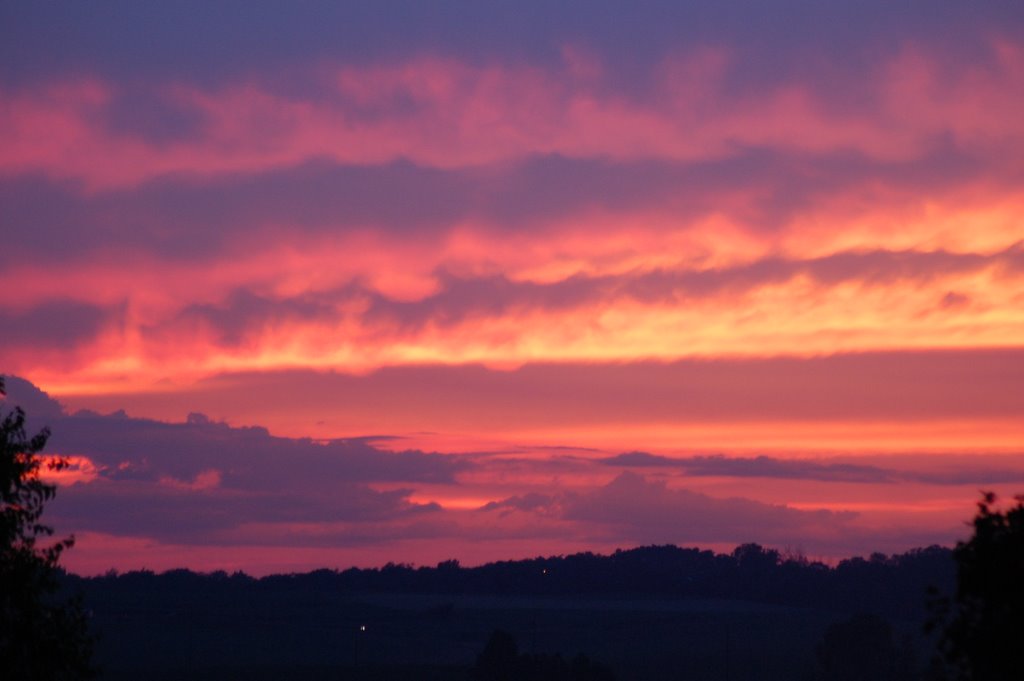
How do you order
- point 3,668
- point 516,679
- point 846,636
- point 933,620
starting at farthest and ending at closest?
point 846,636, point 516,679, point 3,668, point 933,620

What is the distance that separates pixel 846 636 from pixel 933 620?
4716 inches

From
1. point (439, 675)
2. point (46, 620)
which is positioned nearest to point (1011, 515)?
point (46, 620)

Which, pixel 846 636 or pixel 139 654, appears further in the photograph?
pixel 139 654

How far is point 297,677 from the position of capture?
157750 mm

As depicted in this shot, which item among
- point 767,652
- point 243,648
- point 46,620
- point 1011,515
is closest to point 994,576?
point 1011,515

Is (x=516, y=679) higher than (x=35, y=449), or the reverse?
(x=35, y=449)

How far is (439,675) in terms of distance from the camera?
514ft

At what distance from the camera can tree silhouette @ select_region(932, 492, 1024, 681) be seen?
2566 cm

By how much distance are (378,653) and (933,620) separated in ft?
560

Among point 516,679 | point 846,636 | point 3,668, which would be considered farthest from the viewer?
point 846,636

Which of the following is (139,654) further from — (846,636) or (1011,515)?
(1011,515)

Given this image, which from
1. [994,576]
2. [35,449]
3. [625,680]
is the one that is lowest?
[625,680]

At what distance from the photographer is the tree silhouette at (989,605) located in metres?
25.7

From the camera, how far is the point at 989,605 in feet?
86.2
